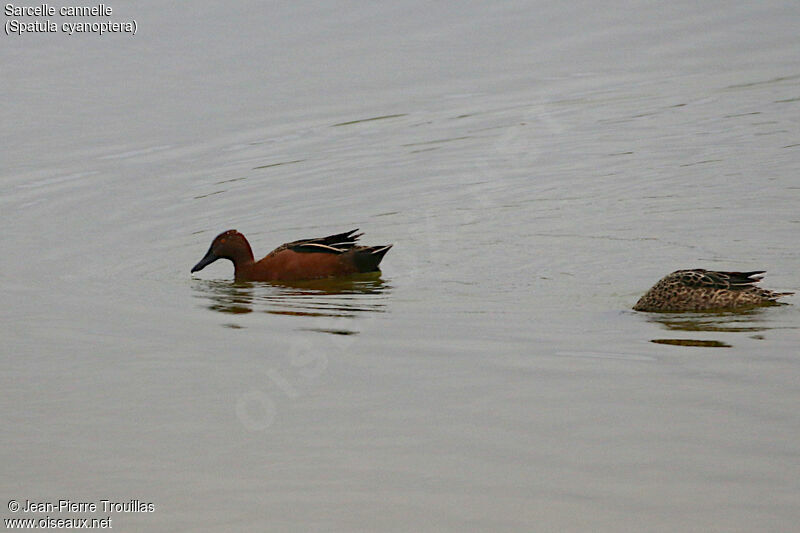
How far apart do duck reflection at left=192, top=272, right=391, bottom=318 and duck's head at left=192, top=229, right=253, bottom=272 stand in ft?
0.88

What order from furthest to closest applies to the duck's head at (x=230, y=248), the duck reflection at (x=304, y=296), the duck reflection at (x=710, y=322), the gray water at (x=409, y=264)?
the duck's head at (x=230, y=248) < the duck reflection at (x=304, y=296) < the duck reflection at (x=710, y=322) < the gray water at (x=409, y=264)

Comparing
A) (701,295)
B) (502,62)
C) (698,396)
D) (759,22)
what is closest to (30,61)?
(502,62)

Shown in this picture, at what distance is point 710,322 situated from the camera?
1019 cm

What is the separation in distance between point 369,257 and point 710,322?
420cm

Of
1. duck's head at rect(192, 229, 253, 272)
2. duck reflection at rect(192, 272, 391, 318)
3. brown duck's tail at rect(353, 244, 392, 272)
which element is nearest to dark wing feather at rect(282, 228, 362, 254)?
brown duck's tail at rect(353, 244, 392, 272)

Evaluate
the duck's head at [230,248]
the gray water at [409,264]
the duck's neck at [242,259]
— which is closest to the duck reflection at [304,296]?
the gray water at [409,264]

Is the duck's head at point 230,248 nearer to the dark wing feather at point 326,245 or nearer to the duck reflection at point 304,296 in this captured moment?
the duck reflection at point 304,296

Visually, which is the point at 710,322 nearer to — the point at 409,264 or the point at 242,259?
the point at 409,264

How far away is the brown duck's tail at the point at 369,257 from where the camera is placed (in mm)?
13297

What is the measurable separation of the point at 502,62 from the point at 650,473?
59.4 feet

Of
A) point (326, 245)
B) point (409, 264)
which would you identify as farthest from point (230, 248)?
point (409, 264)

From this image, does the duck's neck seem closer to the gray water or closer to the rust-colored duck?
the rust-colored duck

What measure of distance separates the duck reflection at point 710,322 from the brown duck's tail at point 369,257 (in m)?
3.55

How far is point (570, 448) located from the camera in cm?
711
